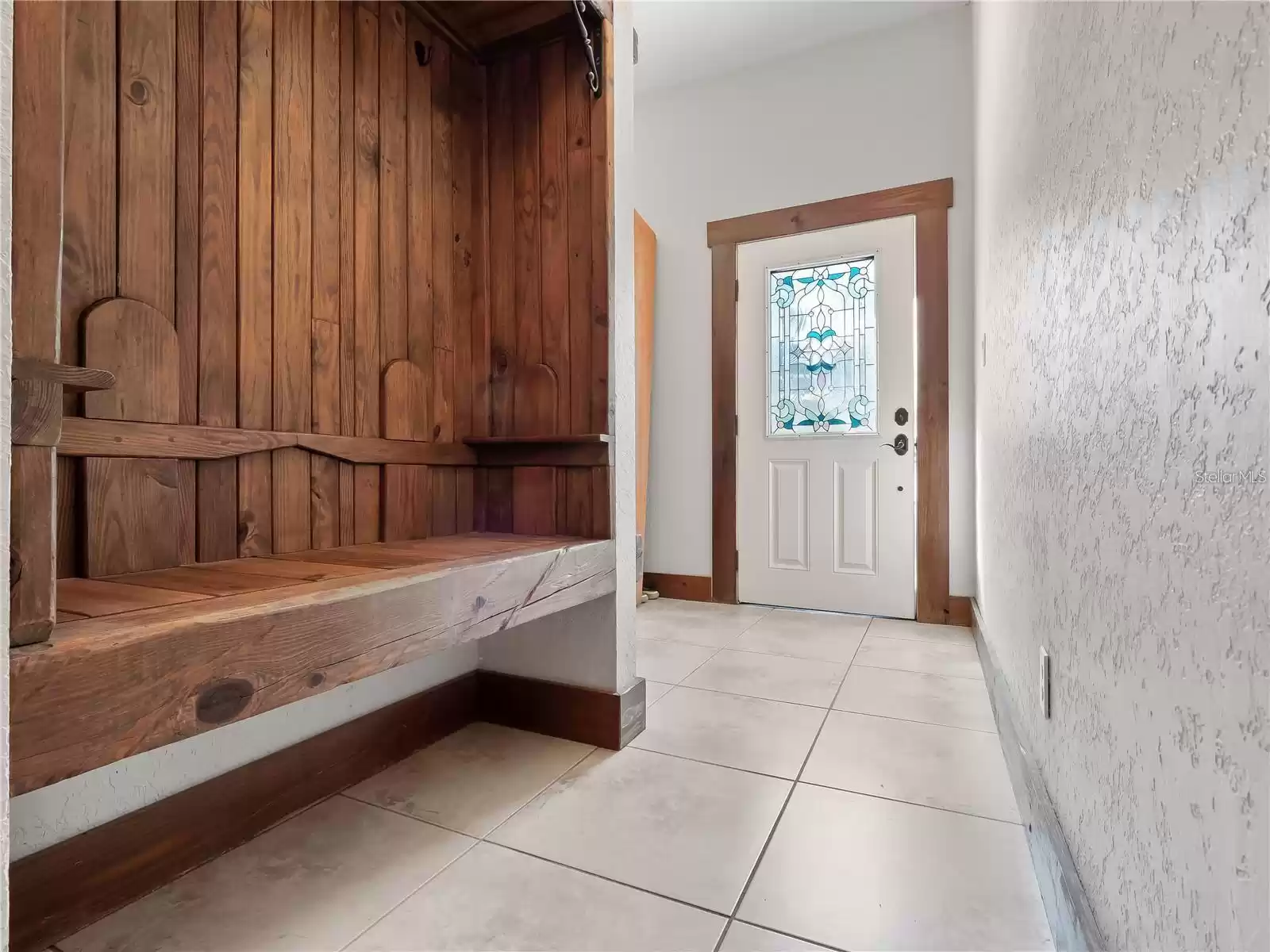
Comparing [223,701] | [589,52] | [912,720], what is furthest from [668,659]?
[589,52]

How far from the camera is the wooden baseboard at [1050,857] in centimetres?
78

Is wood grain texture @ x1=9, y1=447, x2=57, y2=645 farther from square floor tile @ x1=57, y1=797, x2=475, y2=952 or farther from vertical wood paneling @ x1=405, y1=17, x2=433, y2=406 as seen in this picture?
vertical wood paneling @ x1=405, y1=17, x2=433, y2=406

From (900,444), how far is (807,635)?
0.95 metres

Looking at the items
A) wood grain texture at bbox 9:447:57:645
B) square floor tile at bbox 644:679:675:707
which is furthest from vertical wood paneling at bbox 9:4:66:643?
square floor tile at bbox 644:679:675:707

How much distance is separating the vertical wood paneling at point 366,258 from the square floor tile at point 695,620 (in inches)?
45.8

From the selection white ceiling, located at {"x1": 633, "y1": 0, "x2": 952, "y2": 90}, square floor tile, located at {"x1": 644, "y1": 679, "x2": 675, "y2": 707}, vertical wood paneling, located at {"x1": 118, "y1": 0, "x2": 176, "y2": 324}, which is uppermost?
white ceiling, located at {"x1": 633, "y1": 0, "x2": 952, "y2": 90}

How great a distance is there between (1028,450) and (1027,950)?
83cm

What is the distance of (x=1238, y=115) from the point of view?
463 mm

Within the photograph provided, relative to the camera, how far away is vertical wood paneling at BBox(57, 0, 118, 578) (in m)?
0.98

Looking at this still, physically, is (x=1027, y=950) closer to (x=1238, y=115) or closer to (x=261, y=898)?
(x=1238, y=115)

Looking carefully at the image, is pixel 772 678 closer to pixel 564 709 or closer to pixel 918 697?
pixel 918 697

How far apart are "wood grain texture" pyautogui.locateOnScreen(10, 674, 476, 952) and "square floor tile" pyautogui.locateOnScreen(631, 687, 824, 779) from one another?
1.92 ft

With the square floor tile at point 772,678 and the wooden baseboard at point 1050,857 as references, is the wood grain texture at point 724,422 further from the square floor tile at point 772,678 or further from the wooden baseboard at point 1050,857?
the wooden baseboard at point 1050,857

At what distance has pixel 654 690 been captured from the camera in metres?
1.93
